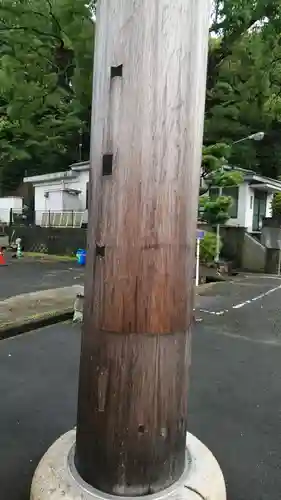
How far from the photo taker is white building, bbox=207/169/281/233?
18.6 metres

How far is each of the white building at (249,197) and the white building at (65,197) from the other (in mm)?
6809

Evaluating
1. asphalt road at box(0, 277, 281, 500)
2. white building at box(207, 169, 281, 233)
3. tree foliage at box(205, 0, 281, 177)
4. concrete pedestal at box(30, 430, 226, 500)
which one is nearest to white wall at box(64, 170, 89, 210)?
white building at box(207, 169, 281, 233)

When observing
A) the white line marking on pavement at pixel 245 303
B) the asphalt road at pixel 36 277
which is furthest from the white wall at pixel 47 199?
the white line marking on pavement at pixel 245 303

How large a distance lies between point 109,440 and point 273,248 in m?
16.8

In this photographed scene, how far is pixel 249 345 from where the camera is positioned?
5.58 m

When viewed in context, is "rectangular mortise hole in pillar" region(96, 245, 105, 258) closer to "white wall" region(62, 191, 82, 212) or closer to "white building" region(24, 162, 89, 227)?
"white building" region(24, 162, 89, 227)

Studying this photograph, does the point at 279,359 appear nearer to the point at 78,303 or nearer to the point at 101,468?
the point at 78,303

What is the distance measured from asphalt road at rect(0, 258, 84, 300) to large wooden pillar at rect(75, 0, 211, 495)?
7202mm

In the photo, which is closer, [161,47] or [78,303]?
[161,47]

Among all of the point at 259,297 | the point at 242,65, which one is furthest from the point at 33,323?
the point at 242,65

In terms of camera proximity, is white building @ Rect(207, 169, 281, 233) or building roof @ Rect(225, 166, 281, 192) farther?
white building @ Rect(207, 169, 281, 233)

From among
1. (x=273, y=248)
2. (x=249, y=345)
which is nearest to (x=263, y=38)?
(x=273, y=248)

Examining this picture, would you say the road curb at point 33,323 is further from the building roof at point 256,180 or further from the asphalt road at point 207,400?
the building roof at point 256,180

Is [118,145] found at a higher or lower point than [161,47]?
lower
